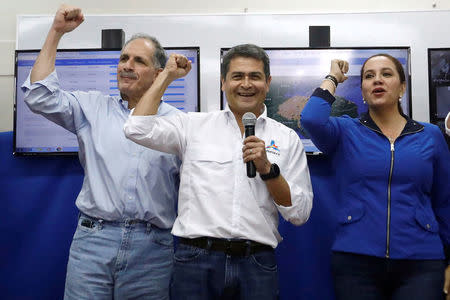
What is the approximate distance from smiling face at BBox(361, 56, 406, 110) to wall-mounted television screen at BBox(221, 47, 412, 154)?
50 centimetres

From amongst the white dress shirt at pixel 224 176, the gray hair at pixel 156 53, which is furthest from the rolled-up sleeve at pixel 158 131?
the gray hair at pixel 156 53

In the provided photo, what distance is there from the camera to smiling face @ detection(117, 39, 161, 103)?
71.3 inches

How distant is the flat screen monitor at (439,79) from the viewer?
2.40 meters

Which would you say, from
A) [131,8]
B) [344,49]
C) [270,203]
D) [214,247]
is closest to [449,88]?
[344,49]

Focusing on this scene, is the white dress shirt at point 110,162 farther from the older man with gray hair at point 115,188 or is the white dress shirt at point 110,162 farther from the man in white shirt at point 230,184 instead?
the man in white shirt at point 230,184

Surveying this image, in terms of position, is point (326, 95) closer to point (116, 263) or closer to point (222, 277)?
point (222, 277)

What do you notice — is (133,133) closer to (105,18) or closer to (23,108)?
(23,108)

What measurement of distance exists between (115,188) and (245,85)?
2.27 ft

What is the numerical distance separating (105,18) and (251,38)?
Answer: 3.22 feet

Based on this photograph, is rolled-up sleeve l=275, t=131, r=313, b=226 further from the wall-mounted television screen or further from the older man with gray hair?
the wall-mounted television screen

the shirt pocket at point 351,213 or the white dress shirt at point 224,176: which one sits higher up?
the white dress shirt at point 224,176

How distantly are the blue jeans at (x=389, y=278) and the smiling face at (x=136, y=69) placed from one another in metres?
1.16

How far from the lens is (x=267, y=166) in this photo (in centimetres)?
138

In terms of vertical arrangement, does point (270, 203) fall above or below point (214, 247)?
above
